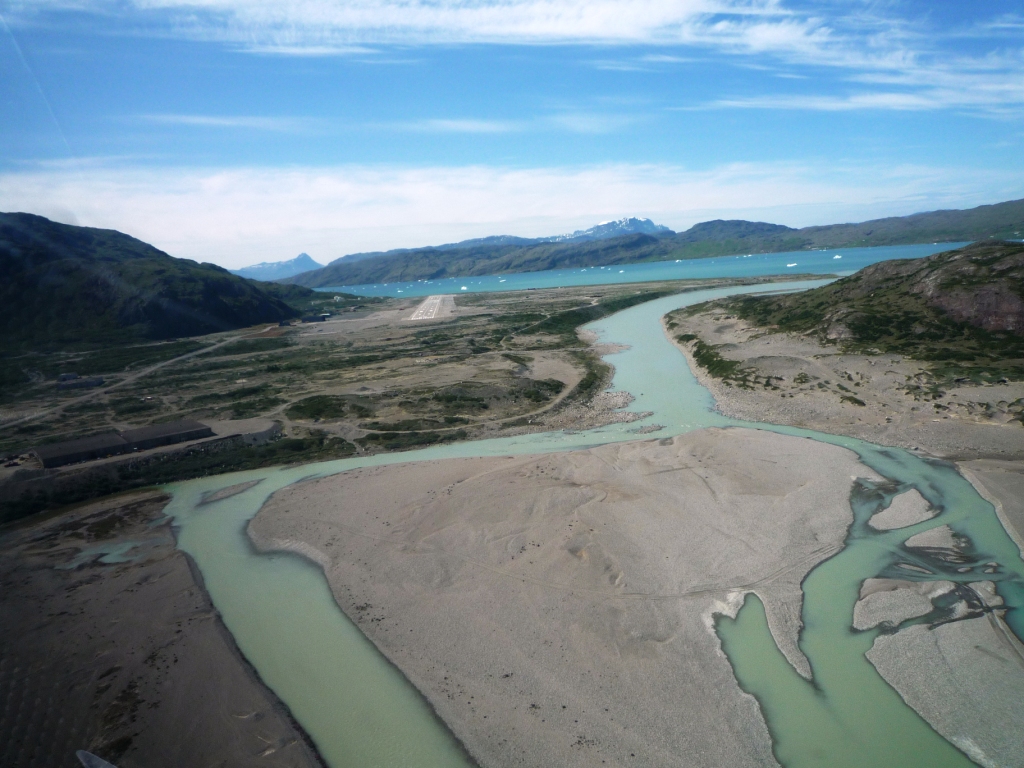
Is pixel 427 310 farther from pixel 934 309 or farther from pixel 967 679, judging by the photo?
pixel 967 679

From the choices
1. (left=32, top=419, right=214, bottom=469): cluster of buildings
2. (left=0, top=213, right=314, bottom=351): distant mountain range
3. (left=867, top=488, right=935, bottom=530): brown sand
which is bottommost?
(left=867, top=488, right=935, bottom=530): brown sand

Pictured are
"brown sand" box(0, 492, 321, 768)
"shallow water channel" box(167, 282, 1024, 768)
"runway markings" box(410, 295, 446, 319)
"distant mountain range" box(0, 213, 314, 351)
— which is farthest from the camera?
"runway markings" box(410, 295, 446, 319)

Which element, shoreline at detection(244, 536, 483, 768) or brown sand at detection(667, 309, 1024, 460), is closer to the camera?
shoreline at detection(244, 536, 483, 768)

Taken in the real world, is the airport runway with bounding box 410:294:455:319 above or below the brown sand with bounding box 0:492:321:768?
above

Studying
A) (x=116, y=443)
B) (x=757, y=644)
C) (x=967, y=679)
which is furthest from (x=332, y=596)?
(x=116, y=443)

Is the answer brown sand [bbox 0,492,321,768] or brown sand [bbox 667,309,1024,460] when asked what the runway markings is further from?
brown sand [bbox 0,492,321,768]

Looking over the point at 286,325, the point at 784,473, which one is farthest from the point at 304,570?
the point at 286,325

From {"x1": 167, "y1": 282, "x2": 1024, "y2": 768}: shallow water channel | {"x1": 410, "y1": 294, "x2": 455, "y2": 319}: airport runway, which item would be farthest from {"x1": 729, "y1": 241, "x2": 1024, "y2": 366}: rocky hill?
{"x1": 410, "y1": 294, "x2": 455, "y2": 319}: airport runway
